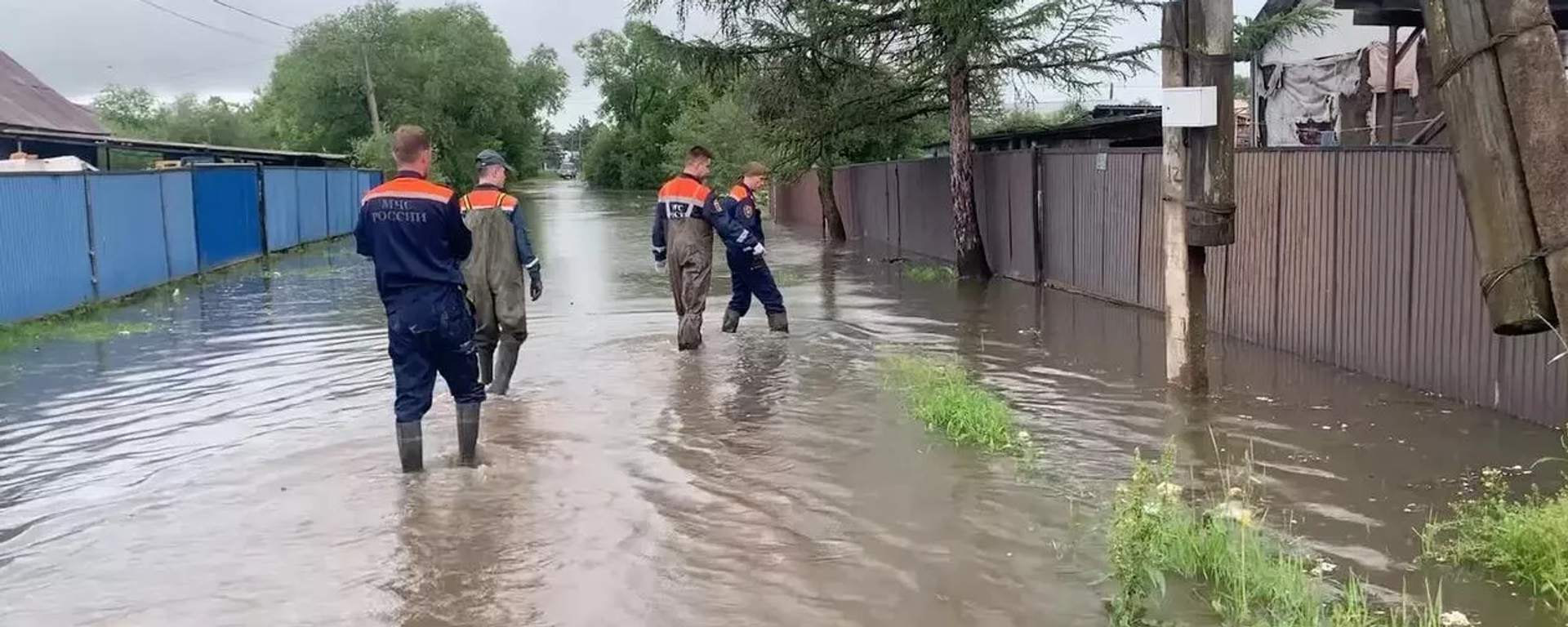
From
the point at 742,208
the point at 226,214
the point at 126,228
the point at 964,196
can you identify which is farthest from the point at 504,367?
the point at 226,214

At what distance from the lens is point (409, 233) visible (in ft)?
20.7

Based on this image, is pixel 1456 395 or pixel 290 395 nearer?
pixel 1456 395

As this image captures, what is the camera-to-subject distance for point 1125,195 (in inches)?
494

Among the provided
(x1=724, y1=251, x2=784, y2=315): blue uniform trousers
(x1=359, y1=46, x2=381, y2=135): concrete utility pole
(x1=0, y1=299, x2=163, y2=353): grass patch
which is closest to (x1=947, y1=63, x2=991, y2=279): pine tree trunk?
(x1=724, y1=251, x2=784, y2=315): blue uniform trousers

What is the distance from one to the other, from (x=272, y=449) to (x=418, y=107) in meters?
56.1

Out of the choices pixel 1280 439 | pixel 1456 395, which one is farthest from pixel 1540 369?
pixel 1280 439

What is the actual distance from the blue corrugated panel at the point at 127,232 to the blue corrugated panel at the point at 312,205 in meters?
9.38

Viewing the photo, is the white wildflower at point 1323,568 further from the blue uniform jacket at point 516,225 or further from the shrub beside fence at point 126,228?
the shrub beside fence at point 126,228

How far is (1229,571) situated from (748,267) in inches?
264

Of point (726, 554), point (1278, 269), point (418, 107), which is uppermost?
point (418, 107)

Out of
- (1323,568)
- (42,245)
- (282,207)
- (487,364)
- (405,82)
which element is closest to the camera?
(1323,568)

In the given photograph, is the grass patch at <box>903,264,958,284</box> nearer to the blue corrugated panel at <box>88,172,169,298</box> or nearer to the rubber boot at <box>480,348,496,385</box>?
the rubber boot at <box>480,348,496,385</box>

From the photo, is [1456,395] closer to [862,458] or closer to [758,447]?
[862,458]

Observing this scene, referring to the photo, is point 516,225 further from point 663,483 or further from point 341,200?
point 341,200
